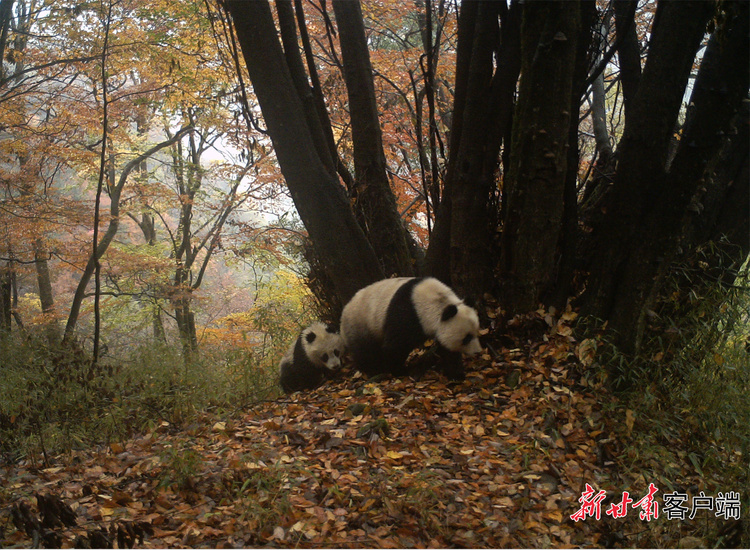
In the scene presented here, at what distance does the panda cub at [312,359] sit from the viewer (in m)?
6.32

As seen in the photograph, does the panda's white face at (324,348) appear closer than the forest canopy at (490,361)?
No

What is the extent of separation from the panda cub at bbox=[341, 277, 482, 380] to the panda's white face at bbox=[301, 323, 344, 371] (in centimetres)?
45

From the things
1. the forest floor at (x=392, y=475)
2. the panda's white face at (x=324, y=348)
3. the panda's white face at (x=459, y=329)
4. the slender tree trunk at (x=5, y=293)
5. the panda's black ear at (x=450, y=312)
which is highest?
the slender tree trunk at (x=5, y=293)

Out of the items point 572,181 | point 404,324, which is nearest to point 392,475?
point 404,324

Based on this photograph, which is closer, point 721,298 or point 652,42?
point 652,42

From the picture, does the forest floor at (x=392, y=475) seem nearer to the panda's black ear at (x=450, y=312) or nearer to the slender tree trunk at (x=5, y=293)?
the panda's black ear at (x=450, y=312)

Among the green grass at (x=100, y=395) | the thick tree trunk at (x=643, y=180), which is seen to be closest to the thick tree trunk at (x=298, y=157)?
the green grass at (x=100, y=395)

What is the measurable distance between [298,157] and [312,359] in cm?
229

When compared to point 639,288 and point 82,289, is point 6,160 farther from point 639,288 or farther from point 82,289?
point 639,288

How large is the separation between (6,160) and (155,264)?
407 cm

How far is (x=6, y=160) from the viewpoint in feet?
36.9

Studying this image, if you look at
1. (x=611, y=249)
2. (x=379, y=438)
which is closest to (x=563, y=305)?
(x=611, y=249)

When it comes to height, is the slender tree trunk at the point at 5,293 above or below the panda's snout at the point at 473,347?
above

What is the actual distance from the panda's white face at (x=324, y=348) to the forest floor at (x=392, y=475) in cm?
113
